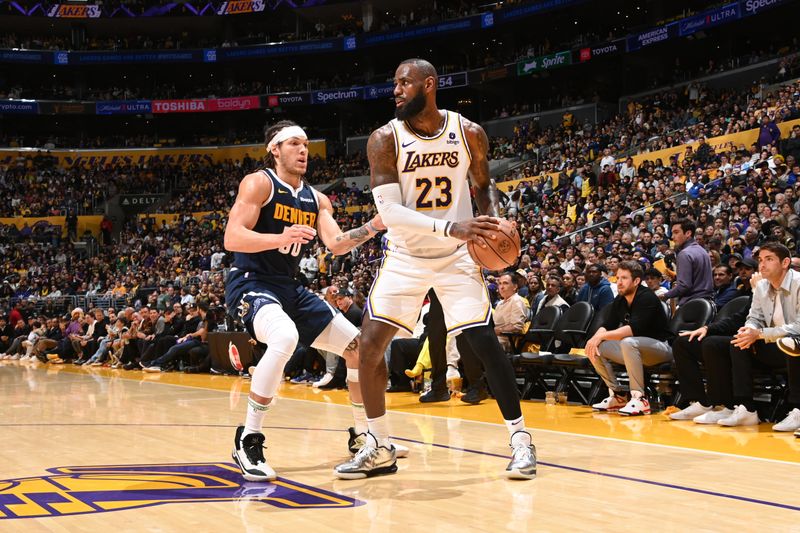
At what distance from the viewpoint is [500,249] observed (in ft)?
14.2

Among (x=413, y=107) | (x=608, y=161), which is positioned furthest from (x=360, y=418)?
(x=608, y=161)

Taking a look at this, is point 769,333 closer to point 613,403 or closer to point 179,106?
point 613,403

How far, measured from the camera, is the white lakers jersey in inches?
184

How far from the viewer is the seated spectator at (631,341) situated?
24.5 ft

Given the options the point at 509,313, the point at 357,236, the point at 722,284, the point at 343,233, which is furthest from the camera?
the point at 509,313

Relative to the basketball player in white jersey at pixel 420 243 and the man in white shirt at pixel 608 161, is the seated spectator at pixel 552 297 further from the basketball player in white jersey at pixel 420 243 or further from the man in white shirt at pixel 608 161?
the man in white shirt at pixel 608 161

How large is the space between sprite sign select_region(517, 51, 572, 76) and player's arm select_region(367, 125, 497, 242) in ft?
87.3

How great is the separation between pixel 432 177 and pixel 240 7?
3569 centimetres

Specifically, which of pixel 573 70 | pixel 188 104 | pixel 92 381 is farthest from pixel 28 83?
pixel 92 381

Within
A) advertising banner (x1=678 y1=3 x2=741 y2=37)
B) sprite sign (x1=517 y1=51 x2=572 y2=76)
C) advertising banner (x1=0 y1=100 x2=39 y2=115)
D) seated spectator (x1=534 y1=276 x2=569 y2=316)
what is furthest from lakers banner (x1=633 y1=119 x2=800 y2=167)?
advertising banner (x1=0 y1=100 x2=39 y2=115)

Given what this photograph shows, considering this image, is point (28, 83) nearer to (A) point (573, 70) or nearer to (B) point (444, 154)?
(A) point (573, 70)

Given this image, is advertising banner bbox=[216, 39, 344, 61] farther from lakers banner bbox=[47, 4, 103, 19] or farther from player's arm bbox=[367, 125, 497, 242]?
player's arm bbox=[367, 125, 497, 242]

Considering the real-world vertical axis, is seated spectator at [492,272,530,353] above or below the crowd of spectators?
below

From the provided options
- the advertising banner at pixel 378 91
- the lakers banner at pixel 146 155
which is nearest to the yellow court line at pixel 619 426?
the advertising banner at pixel 378 91
